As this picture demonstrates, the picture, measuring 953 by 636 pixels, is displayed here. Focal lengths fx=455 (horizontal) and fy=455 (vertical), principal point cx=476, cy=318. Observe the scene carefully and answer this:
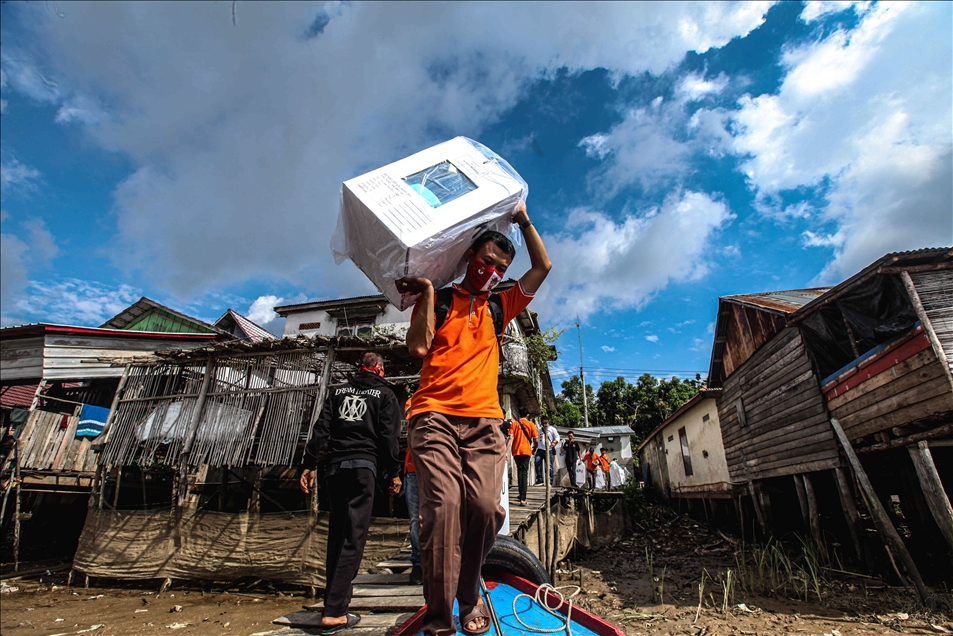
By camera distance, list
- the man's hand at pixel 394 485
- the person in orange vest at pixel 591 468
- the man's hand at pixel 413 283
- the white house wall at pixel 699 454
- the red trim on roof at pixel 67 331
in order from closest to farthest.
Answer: the man's hand at pixel 413 283 → the man's hand at pixel 394 485 → the red trim on roof at pixel 67 331 → the white house wall at pixel 699 454 → the person in orange vest at pixel 591 468

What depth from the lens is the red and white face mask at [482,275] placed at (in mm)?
2367

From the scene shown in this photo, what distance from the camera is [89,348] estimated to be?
12680mm

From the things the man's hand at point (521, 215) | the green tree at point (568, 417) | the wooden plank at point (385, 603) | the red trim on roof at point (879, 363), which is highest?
the green tree at point (568, 417)

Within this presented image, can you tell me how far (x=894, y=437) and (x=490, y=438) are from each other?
8.73 meters

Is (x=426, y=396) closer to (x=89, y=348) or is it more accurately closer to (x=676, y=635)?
(x=676, y=635)

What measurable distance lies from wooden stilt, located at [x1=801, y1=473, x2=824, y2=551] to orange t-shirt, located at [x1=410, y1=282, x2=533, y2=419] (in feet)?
35.5

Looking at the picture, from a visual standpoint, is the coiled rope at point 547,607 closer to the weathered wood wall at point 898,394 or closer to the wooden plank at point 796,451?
the weathered wood wall at point 898,394

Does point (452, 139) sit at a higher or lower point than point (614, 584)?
higher

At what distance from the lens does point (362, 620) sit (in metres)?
2.87

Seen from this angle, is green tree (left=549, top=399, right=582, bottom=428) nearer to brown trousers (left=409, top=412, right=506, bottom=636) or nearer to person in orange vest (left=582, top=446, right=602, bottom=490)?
person in orange vest (left=582, top=446, right=602, bottom=490)

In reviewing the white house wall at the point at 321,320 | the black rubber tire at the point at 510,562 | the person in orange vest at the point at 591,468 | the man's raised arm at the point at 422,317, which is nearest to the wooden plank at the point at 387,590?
the black rubber tire at the point at 510,562

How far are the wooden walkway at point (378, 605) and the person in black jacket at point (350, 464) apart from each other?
14 centimetres

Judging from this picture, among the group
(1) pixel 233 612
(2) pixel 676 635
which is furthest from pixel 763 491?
(1) pixel 233 612

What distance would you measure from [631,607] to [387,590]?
18.6ft
